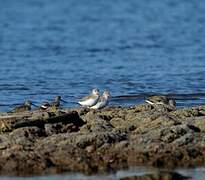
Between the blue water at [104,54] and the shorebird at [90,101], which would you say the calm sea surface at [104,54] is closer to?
the blue water at [104,54]

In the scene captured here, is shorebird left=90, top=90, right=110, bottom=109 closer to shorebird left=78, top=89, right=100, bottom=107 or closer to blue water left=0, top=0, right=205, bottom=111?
shorebird left=78, top=89, right=100, bottom=107

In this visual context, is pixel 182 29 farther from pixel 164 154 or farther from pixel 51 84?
pixel 164 154

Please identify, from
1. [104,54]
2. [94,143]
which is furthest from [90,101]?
[104,54]

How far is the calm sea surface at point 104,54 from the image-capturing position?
2020 centimetres

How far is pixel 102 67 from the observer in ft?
79.9

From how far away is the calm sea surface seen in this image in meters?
20.2

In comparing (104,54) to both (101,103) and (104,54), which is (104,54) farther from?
(101,103)

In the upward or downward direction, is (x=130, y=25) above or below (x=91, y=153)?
above

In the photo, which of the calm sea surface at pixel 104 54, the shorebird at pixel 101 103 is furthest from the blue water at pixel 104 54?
the shorebird at pixel 101 103

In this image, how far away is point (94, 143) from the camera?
12.2 meters

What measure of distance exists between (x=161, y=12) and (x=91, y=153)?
3680 cm

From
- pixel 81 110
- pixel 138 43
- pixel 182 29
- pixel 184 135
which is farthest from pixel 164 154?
pixel 182 29

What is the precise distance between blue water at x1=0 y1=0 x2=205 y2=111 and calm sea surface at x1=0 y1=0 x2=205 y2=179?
2 cm

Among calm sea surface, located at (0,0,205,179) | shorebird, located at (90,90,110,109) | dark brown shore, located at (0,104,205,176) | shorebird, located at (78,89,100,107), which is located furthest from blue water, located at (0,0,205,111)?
dark brown shore, located at (0,104,205,176)
